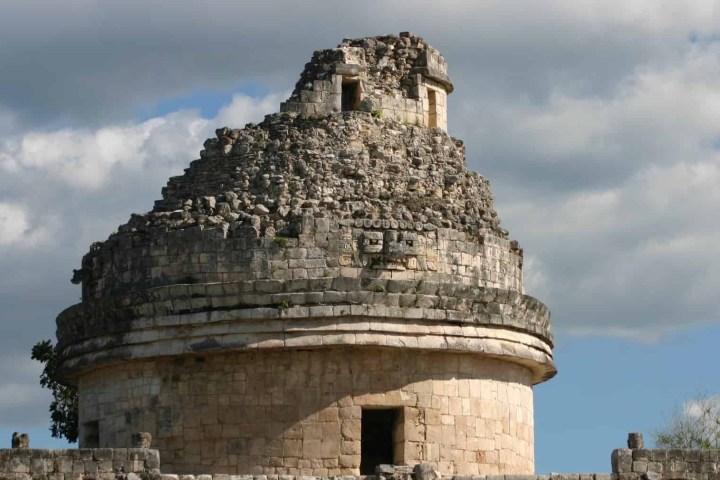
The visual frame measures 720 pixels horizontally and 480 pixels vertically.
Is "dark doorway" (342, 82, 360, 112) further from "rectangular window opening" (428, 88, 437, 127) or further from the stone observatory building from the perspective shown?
"rectangular window opening" (428, 88, 437, 127)

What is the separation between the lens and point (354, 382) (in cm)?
2666

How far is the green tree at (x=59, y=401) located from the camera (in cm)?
3650

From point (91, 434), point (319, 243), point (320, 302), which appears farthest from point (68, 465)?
point (319, 243)

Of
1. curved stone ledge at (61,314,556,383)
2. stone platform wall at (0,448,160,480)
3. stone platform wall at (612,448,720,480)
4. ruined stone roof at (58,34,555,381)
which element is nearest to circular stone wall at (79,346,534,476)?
curved stone ledge at (61,314,556,383)

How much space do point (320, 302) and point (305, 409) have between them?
5.31 ft

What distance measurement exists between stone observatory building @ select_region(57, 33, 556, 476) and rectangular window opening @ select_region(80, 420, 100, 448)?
1.3 inches

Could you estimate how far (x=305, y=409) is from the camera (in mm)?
26547

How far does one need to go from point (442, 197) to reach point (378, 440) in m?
4.01

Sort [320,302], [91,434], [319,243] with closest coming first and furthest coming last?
[320,302]
[319,243]
[91,434]

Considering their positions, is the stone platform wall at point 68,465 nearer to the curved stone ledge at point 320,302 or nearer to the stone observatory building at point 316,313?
the stone observatory building at point 316,313

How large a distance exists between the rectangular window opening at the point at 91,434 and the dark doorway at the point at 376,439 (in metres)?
4.32

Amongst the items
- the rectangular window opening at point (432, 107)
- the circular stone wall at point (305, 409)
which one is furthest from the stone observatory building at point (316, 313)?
the rectangular window opening at point (432, 107)

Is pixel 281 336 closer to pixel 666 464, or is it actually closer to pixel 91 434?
pixel 91 434

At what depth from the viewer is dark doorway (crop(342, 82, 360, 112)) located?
96.1ft
